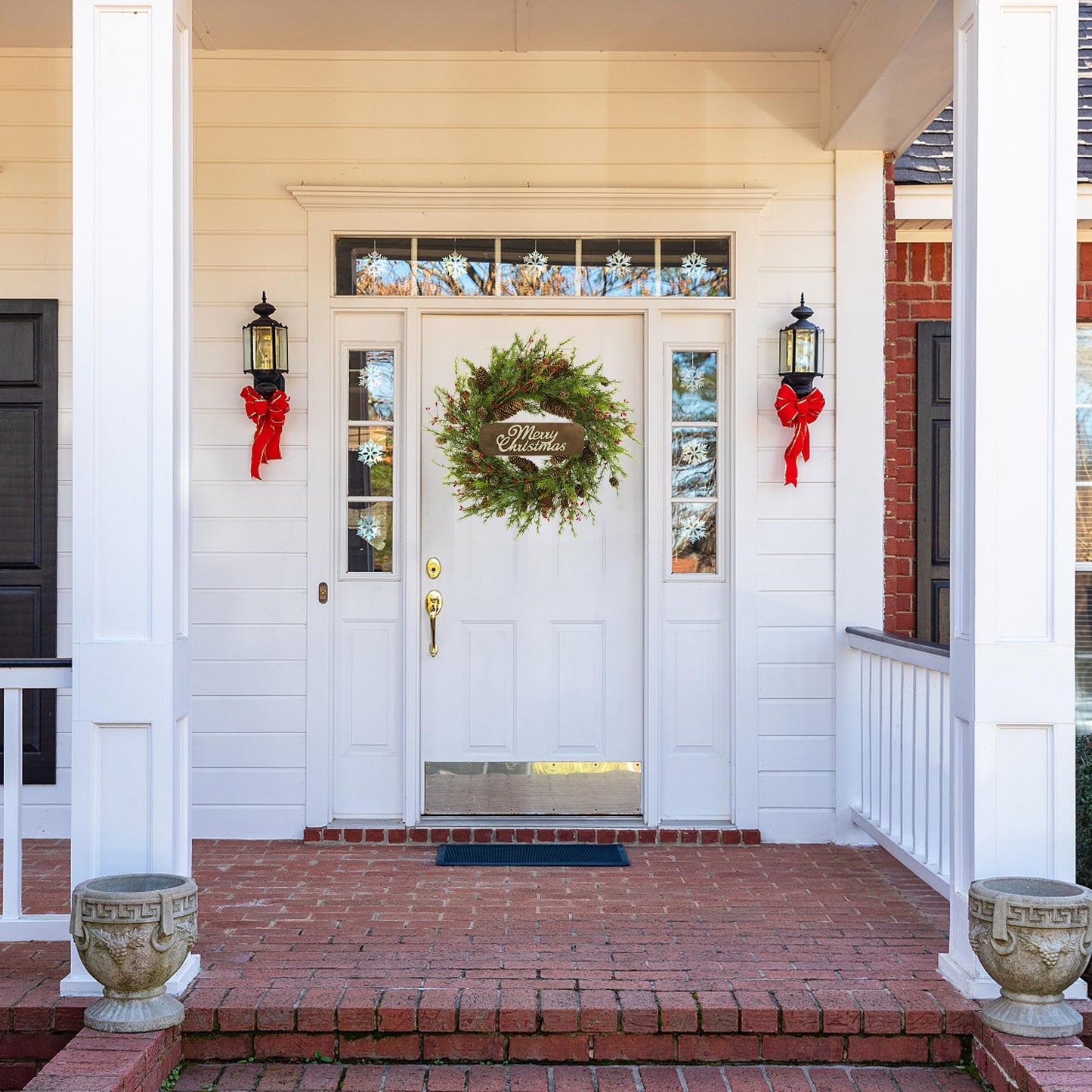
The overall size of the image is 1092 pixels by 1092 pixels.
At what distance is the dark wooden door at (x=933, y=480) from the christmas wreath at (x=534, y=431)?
50.4 inches

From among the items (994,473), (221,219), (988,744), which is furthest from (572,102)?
(988,744)

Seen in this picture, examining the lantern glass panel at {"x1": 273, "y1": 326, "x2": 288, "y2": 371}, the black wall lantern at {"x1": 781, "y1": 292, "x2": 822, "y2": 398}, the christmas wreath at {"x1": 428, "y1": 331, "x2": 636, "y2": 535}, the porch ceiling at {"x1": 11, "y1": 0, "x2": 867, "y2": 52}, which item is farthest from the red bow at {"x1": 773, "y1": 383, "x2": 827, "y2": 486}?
the lantern glass panel at {"x1": 273, "y1": 326, "x2": 288, "y2": 371}

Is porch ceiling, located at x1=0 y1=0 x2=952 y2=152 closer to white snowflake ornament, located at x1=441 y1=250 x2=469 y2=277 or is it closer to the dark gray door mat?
white snowflake ornament, located at x1=441 y1=250 x2=469 y2=277

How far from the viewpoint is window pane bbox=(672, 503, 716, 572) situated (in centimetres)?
480

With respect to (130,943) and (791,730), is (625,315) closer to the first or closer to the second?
(791,730)

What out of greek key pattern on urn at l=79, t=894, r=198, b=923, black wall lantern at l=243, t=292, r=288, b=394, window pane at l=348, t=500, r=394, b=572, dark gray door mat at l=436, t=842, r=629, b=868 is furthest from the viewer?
window pane at l=348, t=500, r=394, b=572

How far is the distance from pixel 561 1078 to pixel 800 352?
288cm

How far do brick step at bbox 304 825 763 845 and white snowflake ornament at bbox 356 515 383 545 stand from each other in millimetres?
1184

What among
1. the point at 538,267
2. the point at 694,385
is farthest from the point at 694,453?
the point at 538,267

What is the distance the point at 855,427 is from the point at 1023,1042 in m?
2.57

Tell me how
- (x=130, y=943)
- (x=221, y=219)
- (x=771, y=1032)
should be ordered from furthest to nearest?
(x=221, y=219) → (x=771, y=1032) → (x=130, y=943)

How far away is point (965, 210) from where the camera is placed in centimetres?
316

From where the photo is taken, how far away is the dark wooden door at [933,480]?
4836 millimetres

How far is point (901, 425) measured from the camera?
4.86 metres
